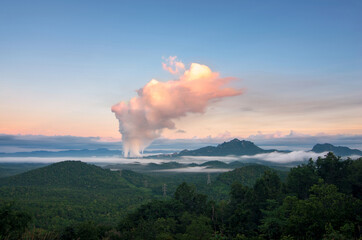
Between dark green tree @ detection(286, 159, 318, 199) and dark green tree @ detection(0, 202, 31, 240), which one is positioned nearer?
dark green tree @ detection(0, 202, 31, 240)

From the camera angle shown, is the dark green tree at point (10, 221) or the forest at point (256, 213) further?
the dark green tree at point (10, 221)

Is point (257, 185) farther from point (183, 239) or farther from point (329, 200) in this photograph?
point (183, 239)

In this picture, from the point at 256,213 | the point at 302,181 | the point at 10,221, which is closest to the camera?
the point at 10,221

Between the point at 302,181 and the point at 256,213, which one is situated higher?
the point at 302,181

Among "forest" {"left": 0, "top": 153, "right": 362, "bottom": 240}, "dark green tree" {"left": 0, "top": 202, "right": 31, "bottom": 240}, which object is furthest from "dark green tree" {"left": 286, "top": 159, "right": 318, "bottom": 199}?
"dark green tree" {"left": 0, "top": 202, "right": 31, "bottom": 240}

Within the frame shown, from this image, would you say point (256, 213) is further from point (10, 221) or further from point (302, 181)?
point (10, 221)

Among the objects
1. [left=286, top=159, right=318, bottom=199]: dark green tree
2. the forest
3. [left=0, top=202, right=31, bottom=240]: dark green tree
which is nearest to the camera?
the forest

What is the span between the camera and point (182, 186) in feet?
310

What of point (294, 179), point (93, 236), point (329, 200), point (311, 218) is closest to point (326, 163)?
point (294, 179)

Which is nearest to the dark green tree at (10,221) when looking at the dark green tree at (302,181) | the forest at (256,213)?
the forest at (256,213)

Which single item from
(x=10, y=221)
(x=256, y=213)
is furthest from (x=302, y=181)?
(x=10, y=221)

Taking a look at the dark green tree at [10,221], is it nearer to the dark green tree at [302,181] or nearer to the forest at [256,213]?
the forest at [256,213]

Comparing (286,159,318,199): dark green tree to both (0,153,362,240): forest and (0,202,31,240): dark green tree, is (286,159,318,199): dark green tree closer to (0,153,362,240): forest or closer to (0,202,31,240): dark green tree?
(0,153,362,240): forest

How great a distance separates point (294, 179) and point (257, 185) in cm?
1149
